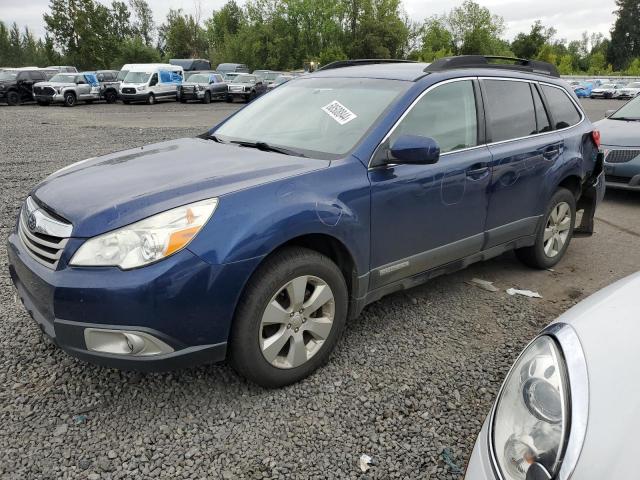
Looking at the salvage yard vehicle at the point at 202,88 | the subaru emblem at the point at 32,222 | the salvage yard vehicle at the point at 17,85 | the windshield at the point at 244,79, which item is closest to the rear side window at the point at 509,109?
the subaru emblem at the point at 32,222

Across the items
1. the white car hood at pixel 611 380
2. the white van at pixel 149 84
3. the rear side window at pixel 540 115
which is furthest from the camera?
the white van at pixel 149 84

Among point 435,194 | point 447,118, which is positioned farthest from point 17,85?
point 435,194

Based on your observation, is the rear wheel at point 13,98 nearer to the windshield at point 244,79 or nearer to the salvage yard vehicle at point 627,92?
the windshield at point 244,79

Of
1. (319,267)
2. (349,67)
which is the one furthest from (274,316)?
(349,67)

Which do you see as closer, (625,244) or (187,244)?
(187,244)

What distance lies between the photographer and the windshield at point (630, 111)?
8.24 metres

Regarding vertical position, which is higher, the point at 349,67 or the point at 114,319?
the point at 349,67

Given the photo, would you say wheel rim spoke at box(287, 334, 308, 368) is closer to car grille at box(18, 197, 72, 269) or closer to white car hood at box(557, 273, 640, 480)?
car grille at box(18, 197, 72, 269)

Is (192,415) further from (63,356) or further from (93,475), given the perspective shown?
(63,356)

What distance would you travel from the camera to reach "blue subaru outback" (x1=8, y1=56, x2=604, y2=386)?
7.70 feet

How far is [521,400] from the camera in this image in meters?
1.51

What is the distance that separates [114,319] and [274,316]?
0.76 m

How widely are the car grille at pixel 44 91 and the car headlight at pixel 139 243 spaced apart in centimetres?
2635

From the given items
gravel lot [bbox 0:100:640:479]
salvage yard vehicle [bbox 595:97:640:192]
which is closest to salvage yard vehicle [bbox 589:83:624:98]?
salvage yard vehicle [bbox 595:97:640:192]
